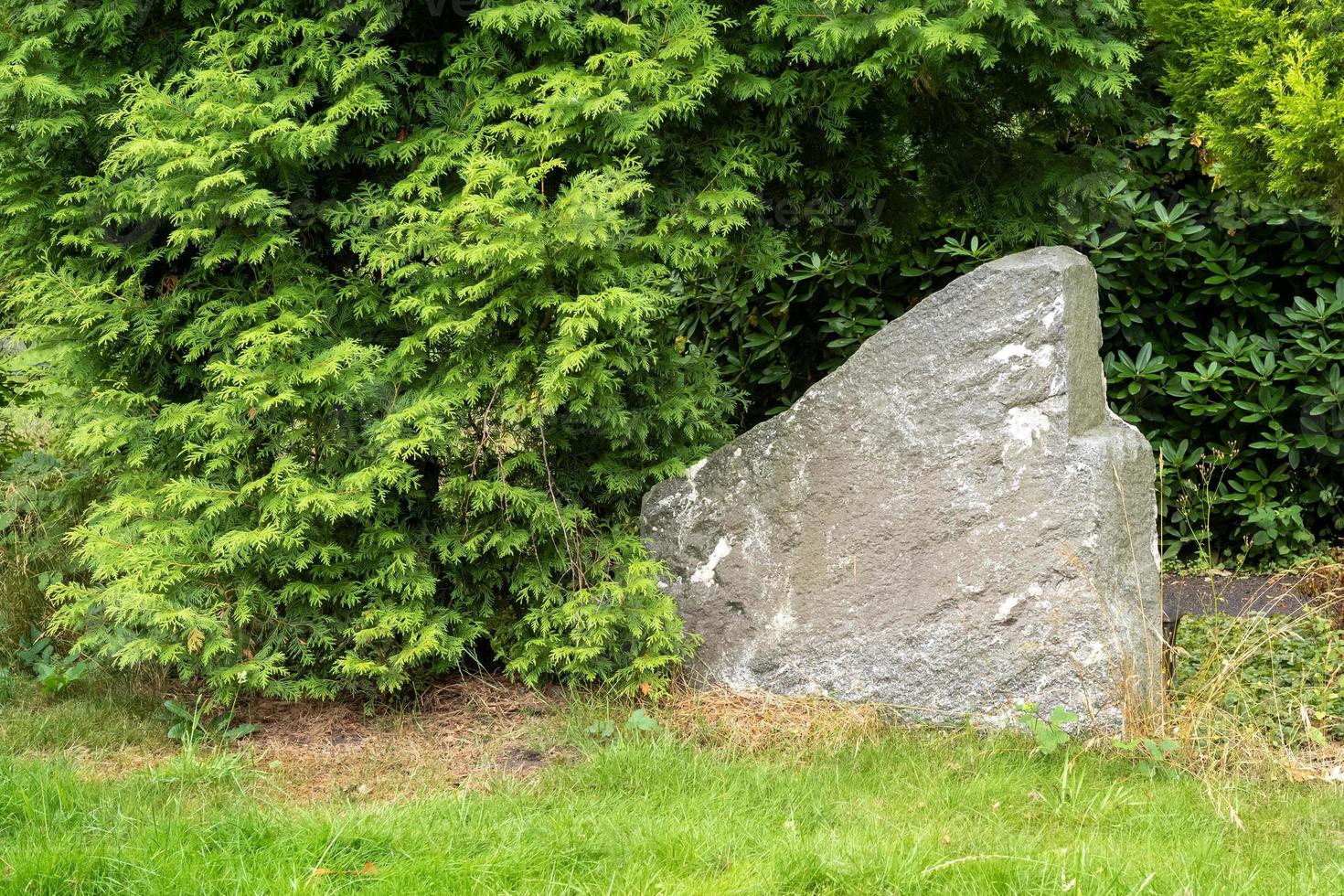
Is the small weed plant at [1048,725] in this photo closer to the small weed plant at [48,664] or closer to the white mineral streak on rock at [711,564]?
the white mineral streak on rock at [711,564]

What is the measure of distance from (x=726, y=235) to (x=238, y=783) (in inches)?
108

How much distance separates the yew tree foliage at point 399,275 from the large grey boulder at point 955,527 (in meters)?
0.39

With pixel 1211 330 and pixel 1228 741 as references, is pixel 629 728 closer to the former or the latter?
pixel 1228 741

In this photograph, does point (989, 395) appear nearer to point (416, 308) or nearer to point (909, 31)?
point (909, 31)

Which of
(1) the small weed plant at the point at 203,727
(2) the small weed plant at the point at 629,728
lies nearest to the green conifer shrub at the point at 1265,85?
(2) the small weed plant at the point at 629,728

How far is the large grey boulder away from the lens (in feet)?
13.2

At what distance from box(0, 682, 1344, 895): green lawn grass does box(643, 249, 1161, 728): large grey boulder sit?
0.30 m

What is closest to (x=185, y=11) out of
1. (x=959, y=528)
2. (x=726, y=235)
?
(x=726, y=235)

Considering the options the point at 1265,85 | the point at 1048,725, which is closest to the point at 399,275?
the point at 1048,725

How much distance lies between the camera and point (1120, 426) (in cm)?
424

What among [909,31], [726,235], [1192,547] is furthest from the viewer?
[1192,547]

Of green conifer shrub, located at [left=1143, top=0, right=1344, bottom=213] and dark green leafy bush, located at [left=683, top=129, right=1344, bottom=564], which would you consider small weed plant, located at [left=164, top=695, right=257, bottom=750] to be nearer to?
dark green leafy bush, located at [left=683, top=129, right=1344, bottom=564]

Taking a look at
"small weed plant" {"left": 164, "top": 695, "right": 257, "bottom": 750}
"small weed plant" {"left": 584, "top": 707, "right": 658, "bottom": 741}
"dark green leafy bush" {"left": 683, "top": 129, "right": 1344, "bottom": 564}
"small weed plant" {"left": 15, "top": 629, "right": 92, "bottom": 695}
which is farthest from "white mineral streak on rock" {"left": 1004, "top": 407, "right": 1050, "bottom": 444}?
"small weed plant" {"left": 15, "top": 629, "right": 92, "bottom": 695}

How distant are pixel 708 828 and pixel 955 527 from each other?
1521mm
